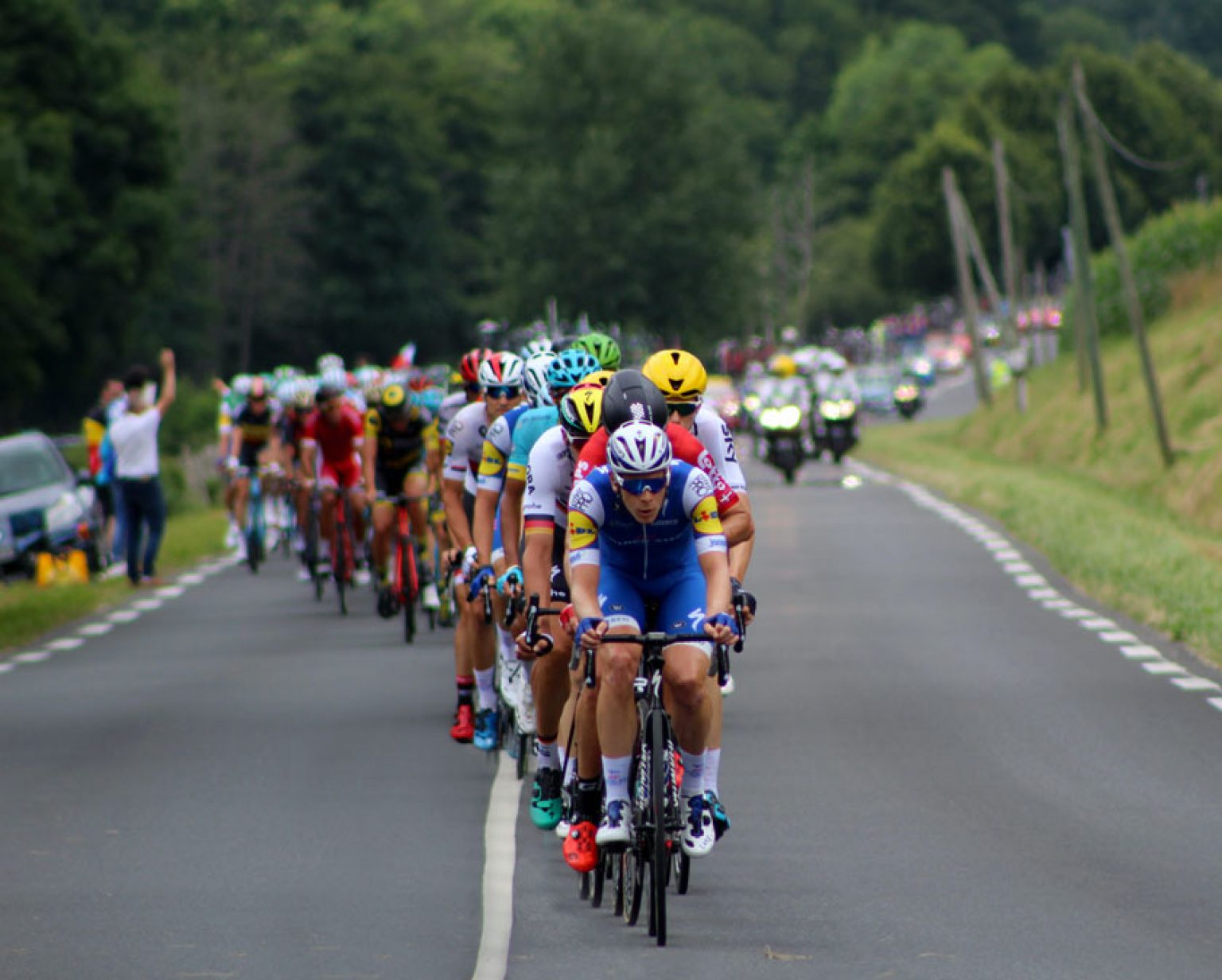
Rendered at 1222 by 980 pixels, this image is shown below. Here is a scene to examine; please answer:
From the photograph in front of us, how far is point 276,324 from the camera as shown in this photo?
343ft

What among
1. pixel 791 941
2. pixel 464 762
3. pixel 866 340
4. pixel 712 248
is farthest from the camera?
pixel 866 340

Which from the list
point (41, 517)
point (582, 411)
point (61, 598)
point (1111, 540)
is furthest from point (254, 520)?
point (582, 411)

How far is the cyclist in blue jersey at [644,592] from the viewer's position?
8641 millimetres

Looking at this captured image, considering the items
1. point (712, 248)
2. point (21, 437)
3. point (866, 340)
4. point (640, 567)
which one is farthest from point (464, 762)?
point (866, 340)

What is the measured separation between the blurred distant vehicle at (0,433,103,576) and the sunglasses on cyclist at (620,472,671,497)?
18.4 metres

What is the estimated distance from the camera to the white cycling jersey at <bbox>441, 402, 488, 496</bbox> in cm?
1320

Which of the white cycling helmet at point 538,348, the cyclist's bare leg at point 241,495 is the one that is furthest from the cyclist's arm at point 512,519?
the cyclist's bare leg at point 241,495

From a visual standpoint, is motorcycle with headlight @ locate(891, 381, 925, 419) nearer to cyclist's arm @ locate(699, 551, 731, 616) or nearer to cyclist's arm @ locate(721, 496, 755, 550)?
cyclist's arm @ locate(721, 496, 755, 550)

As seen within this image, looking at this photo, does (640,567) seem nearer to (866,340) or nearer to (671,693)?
(671,693)

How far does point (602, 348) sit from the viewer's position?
11125 millimetres

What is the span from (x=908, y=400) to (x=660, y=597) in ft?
286

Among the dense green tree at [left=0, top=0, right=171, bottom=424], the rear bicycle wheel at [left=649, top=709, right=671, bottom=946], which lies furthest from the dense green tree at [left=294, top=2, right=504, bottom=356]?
the rear bicycle wheel at [left=649, top=709, right=671, bottom=946]

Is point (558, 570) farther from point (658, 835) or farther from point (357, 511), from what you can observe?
point (357, 511)

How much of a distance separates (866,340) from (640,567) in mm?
149227
